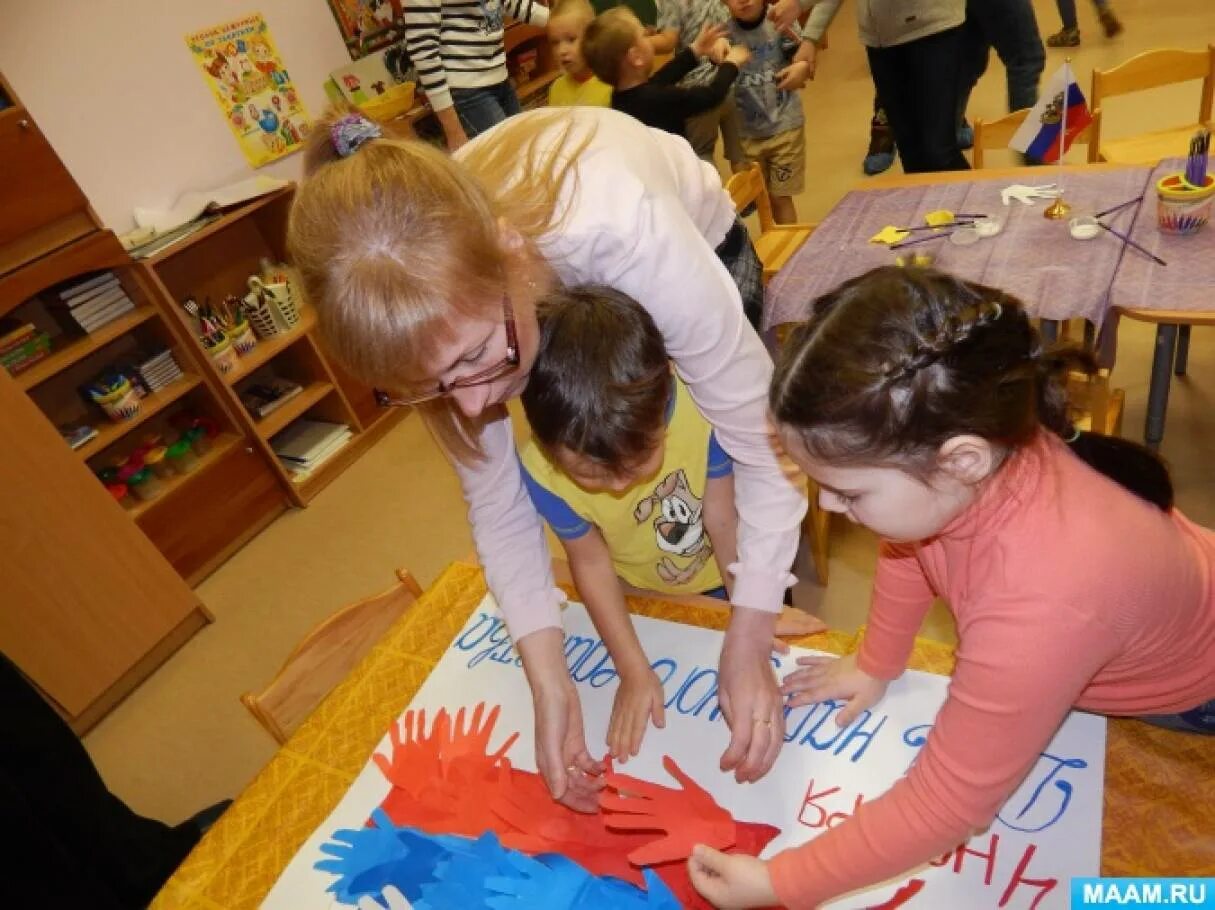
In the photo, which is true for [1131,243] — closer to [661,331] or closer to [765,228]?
[765,228]

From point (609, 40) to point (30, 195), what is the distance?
1608 millimetres

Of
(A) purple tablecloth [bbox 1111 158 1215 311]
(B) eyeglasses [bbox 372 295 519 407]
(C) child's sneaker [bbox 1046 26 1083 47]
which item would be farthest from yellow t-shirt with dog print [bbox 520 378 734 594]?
(C) child's sneaker [bbox 1046 26 1083 47]

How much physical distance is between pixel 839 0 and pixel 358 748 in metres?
2.81

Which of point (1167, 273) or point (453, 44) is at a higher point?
point (453, 44)

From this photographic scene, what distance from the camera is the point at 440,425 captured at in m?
0.97

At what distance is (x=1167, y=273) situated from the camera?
142 centimetres

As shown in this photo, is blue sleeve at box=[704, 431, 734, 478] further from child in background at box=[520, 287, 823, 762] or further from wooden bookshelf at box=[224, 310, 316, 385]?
wooden bookshelf at box=[224, 310, 316, 385]

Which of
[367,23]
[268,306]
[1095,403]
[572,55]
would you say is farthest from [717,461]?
[367,23]

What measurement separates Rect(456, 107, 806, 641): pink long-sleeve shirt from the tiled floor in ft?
3.01

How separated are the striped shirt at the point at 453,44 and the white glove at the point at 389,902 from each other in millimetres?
2673

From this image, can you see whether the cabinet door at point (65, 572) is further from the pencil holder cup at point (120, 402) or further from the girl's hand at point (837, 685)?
the girl's hand at point (837, 685)

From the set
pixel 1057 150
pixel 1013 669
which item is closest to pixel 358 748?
pixel 1013 669

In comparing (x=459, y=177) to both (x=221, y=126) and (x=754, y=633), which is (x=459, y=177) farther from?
(x=221, y=126)

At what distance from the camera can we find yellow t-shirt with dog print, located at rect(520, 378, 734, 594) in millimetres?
1089
